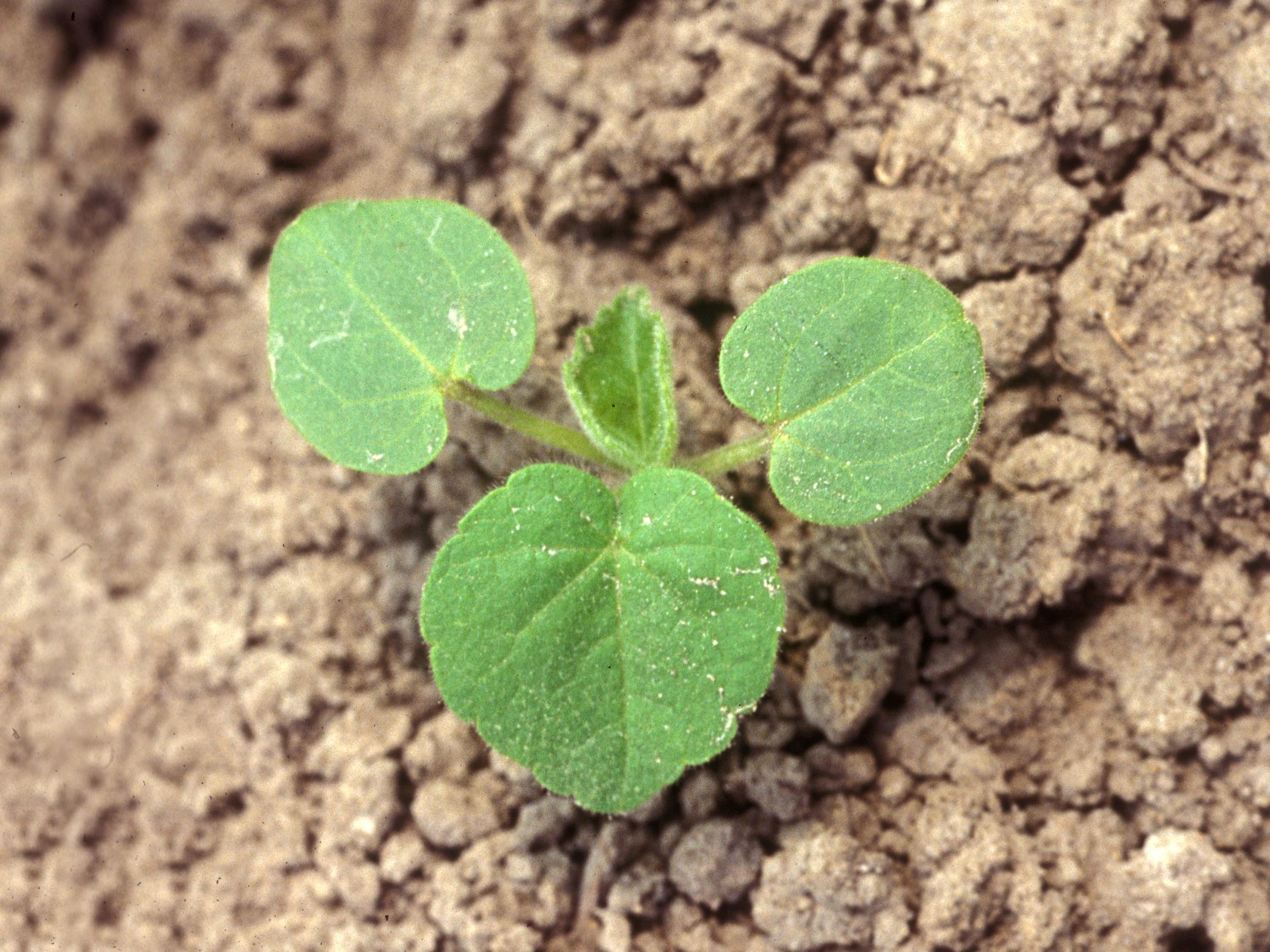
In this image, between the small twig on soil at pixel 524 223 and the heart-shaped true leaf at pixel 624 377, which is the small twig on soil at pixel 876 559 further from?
the small twig on soil at pixel 524 223

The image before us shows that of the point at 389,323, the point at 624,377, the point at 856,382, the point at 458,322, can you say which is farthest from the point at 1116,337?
the point at 389,323

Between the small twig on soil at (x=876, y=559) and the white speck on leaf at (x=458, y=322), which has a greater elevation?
the white speck on leaf at (x=458, y=322)

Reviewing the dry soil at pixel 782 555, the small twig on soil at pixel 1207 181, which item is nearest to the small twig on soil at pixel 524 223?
the dry soil at pixel 782 555

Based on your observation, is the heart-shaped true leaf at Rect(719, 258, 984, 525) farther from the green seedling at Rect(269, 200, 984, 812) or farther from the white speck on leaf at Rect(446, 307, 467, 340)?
the white speck on leaf at Rect(446, 307, 467, 340)

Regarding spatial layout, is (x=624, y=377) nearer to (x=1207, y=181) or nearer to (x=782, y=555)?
(x=782, y=555)

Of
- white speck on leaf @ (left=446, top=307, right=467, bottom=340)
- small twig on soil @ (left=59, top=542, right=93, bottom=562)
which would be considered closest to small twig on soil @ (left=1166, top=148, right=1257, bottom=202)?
white speck on leaf @ (left=446, top=307, right=467, bottom=340)

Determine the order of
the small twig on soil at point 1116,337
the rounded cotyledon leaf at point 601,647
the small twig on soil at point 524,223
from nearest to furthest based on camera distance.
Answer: the rounded cotyledon leaf at point 601,647 → the small twig on soil at point 1116,337 → the small twig on soil at point 524,223

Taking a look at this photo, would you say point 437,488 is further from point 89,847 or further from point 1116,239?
point 1116,239
